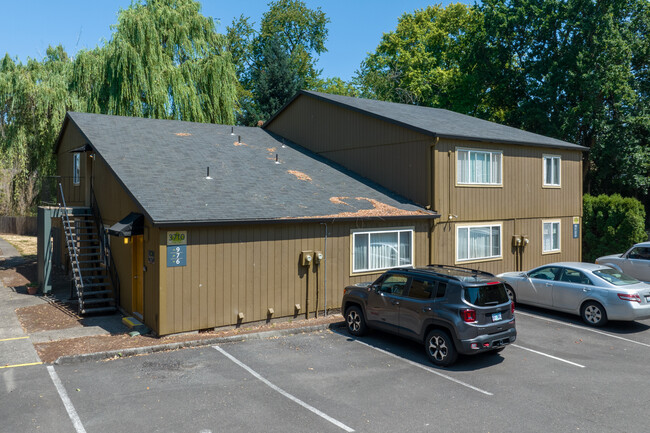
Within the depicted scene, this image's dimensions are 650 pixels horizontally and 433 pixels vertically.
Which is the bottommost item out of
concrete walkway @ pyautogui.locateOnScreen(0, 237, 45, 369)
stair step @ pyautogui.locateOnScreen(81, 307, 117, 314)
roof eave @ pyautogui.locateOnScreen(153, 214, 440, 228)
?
concrete walkway @ pyautogui.locateOnScreen(0, 237, 45, 369)

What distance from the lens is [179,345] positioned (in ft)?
36.1

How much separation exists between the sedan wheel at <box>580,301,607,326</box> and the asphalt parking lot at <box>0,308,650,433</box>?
1252 mm

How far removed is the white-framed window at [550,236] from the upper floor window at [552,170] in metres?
1.65

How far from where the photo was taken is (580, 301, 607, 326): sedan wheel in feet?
42.2

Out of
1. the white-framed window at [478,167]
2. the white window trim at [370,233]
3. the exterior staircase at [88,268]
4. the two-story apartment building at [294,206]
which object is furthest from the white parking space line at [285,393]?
the white-framed window at [478,167]

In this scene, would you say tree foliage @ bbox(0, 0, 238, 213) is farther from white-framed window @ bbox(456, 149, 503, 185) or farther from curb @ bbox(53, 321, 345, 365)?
curb @ bbox(53, 321, 345, 365)

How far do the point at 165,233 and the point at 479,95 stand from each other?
31336 mm

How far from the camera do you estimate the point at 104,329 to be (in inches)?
496

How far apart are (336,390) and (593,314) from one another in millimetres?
8364

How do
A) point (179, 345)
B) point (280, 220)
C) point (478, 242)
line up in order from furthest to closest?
point (478, 242) < point (280, 220) < point (179, 345)

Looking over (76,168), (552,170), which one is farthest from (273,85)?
(552,170)

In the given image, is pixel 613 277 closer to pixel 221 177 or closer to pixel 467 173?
pixel 467 173

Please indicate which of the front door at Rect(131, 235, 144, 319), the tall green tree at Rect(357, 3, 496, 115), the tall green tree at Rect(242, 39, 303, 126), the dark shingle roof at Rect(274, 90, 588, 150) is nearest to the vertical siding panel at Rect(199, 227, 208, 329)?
the front door at Rect(131, 235, 144, 319)

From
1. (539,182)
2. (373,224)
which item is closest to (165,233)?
(373,224)
